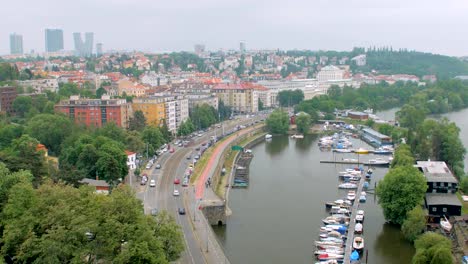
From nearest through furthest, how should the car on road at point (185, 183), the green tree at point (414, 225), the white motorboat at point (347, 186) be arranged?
Answer: the green tree at point (414, 225)
the car on road at point (185, 183)
the white motorboat at point (347, 186)

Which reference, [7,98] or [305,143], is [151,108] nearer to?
[7,98]

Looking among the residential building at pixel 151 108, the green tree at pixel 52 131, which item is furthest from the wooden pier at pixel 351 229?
the residential building at pixel 151 108

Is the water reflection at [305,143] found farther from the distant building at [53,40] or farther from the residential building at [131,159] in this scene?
the distant building at [53,40]

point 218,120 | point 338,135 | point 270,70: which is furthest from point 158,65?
point 338,135

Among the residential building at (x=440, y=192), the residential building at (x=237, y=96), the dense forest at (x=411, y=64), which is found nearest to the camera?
the residential building at (x=440, y=192)

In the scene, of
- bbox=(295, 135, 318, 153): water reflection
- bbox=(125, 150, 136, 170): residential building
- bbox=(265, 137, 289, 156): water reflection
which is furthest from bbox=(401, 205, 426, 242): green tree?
bbox=(295, 135, 318, 153): water reflection

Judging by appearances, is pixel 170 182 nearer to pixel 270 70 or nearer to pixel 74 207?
pixel 74 207

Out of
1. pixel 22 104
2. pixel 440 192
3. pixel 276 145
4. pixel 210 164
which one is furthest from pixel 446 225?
pixel 22 104
